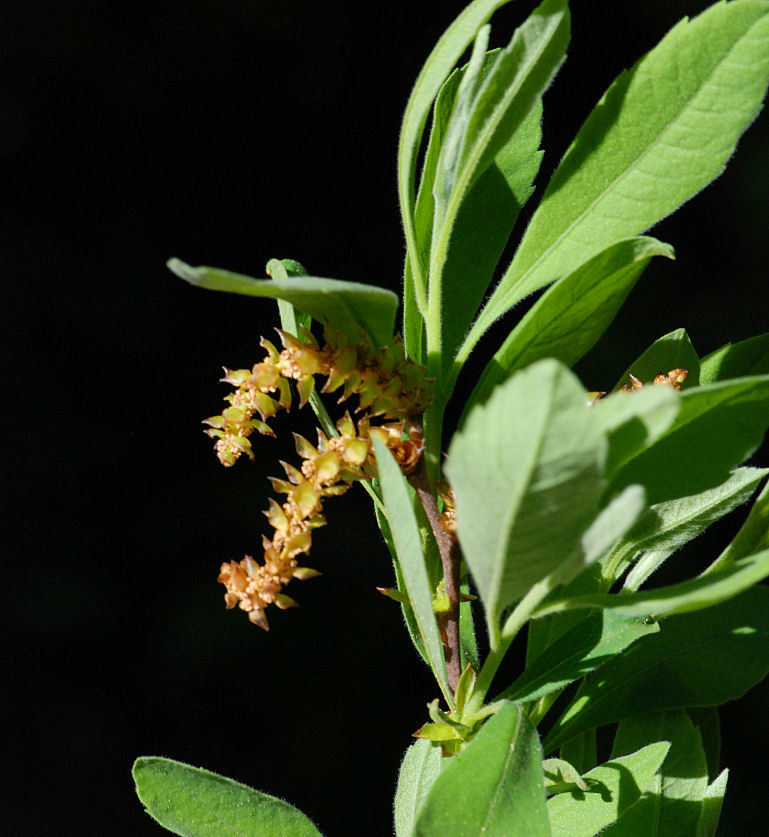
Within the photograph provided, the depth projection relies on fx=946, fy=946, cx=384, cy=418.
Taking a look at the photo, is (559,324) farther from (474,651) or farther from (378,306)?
(474,651)

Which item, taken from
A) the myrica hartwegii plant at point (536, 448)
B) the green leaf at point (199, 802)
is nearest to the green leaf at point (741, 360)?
the myrica hartwegii plant at point (536, 448)

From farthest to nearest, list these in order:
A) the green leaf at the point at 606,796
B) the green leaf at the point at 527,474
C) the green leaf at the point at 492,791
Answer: the green leaf at the point at 606,796 < the green leaf at the point at 492,791 < the green leaf at the point at 527,474

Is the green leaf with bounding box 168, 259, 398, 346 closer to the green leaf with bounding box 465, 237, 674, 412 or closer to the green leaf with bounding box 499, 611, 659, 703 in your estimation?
the green leaf with bounding box 465, 237, 674, 412

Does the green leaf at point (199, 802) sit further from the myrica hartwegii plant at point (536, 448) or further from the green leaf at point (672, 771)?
the green leaf at point (672, 771)

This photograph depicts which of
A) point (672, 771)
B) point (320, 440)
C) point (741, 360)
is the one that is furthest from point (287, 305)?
point (672, 771)

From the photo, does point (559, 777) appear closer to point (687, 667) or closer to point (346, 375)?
point (687, 667)

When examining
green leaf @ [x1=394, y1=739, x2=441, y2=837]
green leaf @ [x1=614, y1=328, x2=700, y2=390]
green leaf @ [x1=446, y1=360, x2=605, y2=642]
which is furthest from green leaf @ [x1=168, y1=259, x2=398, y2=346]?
green leaf @ [x1=394, y1=739, x2=441, y2=837]

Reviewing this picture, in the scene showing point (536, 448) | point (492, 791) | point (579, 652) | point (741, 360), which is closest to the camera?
point (536, 448)
